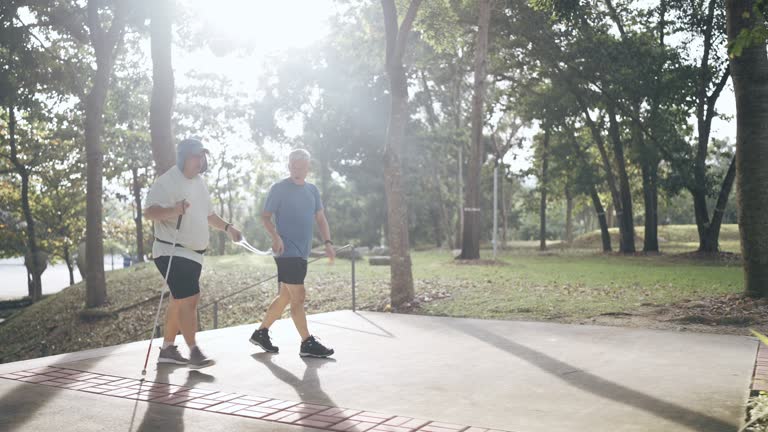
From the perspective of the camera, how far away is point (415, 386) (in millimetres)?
5684

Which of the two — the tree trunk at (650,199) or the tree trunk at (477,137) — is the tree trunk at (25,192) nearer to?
the tree trunk at (477,137)

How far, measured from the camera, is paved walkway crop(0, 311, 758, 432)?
4.64m

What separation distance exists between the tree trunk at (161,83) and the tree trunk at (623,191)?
2006 centimetres

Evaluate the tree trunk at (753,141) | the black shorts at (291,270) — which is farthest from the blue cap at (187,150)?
the tree trunk at (753,141)

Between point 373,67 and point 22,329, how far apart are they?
81.9 feet

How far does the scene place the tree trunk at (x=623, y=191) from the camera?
101 feet

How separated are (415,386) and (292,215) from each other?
2.34 meters

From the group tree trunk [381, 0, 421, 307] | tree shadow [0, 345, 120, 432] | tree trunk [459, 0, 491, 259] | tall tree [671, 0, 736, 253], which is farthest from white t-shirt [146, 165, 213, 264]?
tall tree [671, 0, 736, 253]

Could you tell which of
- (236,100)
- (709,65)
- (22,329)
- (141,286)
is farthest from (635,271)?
(236,100)

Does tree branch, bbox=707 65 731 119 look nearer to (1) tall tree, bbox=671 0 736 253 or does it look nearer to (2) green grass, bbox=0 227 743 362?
(1) tall tree, bbox=671 0 736 253

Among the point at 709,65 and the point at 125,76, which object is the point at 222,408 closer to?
the point at 125,76

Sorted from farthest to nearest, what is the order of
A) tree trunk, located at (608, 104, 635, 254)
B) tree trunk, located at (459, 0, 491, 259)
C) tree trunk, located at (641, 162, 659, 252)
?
tree trunk, located at (608, 104, 635, 254)
tree trunk, located at (641, 162, 659, 252)
tree trunk, located at (459, 0, 491, 259)

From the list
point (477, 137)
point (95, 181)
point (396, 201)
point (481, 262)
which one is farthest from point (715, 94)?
point (95, 181)

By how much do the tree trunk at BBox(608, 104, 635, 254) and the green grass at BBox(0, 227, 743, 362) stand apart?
17.1ft
